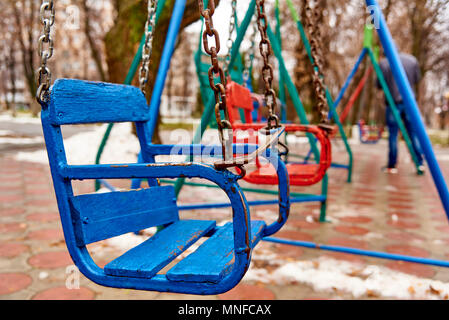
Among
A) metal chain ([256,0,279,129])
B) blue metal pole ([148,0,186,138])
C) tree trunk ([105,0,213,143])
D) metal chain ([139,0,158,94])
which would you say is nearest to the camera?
metal chain ([256,0,279,129])

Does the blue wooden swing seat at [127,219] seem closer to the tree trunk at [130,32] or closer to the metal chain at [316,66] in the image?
the metal chain at [316,66]

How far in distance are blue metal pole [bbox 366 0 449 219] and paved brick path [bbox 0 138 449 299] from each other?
0.57 m

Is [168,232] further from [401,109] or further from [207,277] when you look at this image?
[401,109]

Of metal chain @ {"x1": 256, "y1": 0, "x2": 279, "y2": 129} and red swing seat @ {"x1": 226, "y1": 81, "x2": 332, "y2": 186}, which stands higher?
metal chain @ {"x1": 256, "y1": 0, "x2": 279, "y2": 129}

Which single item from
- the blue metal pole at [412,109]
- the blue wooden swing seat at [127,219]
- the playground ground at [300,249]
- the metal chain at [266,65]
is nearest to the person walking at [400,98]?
the playground ground at [300,249]

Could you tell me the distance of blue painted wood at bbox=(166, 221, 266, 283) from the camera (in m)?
1.12

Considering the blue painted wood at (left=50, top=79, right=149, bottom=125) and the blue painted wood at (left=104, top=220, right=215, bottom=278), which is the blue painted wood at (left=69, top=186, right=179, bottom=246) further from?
the blue painted wood at (left=50, top=79, right=149, bottom=125)

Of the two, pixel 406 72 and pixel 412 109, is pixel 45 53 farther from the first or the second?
pixel 406 72

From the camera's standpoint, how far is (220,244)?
142 cm

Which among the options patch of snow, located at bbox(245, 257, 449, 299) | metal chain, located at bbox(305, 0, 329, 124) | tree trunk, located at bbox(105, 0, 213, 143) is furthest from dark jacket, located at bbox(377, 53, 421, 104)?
patch of snow, located at bbox(245, 257, 449, 299)

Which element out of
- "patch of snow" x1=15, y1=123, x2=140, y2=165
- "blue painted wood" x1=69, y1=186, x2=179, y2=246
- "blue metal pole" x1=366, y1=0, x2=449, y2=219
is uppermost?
"blue metal pole" x1=366, y1=0, x2=449, y2=219

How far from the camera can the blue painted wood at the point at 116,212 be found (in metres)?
1.19
